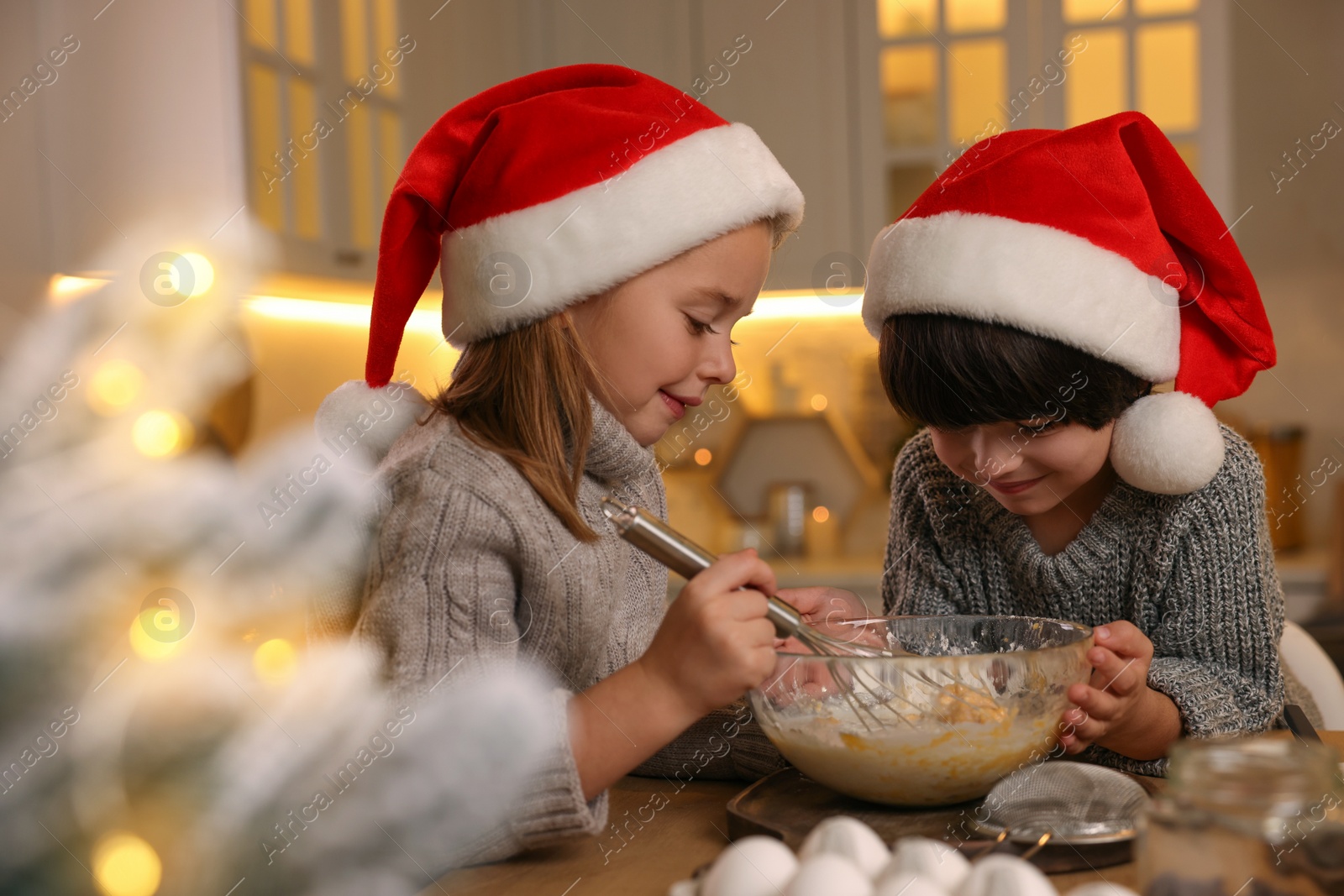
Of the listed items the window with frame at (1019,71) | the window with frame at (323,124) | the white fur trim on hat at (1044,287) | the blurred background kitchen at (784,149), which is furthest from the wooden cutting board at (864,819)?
the window with frame at (1019,71)

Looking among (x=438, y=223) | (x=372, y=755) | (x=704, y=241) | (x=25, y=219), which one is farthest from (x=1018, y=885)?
(x=25, y=219)

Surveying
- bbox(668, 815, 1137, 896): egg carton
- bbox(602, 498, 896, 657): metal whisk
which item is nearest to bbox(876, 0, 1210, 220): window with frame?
bbox(602, 498, 896, 657): metal whisk

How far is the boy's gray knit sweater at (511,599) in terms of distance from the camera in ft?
2.01

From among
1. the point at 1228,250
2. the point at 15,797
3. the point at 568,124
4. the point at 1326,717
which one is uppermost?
the point at 568,124

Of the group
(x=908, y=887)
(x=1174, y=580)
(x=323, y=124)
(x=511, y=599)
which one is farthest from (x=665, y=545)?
(x=323, y=124)

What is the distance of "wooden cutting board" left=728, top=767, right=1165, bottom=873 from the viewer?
0.51 m

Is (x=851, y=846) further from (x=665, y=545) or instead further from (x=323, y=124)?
(x=323, y=124)

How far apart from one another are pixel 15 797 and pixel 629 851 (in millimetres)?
410

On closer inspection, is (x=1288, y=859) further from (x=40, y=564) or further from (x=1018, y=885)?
(x=40, y=564)

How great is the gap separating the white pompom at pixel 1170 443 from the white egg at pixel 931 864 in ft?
1.62

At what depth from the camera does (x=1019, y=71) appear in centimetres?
224

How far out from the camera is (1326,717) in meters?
1.07

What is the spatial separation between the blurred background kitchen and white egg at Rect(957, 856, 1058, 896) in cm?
141

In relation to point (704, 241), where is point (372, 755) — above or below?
below
